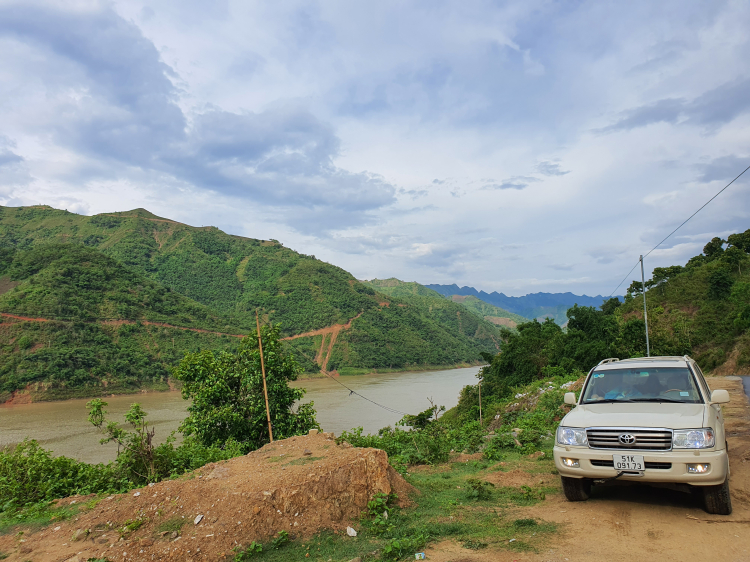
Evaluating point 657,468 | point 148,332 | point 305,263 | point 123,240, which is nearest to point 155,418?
point 148,332

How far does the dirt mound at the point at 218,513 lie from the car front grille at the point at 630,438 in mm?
2716

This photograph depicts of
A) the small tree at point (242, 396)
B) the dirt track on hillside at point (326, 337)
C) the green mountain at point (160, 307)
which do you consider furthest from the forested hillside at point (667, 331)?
the dirt track on hillside at point (326, 337)

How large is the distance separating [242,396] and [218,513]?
24.8 feet

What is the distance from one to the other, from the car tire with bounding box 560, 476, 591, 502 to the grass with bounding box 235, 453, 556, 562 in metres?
0.54

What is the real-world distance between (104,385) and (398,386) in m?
35.2

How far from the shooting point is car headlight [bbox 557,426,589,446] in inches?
195

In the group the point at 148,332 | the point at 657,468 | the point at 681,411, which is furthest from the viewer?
the point at 148,332

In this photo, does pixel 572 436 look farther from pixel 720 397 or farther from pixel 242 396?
pixel 242 396

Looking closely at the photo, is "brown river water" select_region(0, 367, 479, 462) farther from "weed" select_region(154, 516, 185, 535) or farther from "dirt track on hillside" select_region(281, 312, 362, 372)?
"dirt track on hillside" select_region(281, 312, 362, 372)


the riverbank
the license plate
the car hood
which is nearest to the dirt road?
the license plate

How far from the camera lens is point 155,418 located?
3469 cm

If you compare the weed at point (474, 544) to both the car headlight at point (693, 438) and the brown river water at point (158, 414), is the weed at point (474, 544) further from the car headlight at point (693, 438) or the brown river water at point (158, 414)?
the brown river water at point (158, 414)

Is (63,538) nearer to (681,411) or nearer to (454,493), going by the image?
(454,493)

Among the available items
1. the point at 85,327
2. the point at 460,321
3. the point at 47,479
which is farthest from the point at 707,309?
the point at 460,321
